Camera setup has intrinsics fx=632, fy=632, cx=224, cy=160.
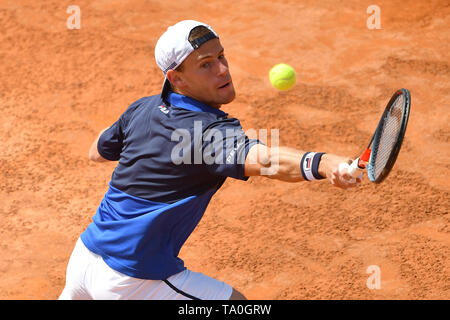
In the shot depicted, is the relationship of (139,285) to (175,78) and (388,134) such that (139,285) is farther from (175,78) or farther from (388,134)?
(388,134)

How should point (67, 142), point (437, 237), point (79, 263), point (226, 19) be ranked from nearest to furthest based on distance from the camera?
point (79, 263)
point (437, 237)
point (67, 142)
point (226, 19)

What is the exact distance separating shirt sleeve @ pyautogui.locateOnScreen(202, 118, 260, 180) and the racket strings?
61 cm

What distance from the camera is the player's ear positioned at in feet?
11.7

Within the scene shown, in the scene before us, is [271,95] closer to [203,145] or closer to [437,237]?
[437,237]

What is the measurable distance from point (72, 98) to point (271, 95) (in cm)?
256

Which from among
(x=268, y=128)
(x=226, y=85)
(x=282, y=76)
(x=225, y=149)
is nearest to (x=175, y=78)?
(x=226, y=85)

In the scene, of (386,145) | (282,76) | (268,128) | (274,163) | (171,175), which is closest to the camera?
(274,163)

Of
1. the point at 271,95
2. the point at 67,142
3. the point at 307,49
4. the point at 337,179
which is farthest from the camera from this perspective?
the point at 307,49

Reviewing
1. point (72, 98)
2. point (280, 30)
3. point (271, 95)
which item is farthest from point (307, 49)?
point (72, 98)

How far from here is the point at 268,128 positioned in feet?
24.2

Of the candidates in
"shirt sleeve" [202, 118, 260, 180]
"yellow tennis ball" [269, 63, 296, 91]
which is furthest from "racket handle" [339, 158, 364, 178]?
"yellow tennis ball" [269, 63, 296, 91]

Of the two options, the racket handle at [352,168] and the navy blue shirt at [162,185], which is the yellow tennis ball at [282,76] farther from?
the racket handle at [352,168]

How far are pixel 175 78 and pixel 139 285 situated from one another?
1.17 metres

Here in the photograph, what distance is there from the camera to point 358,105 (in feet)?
25.3
